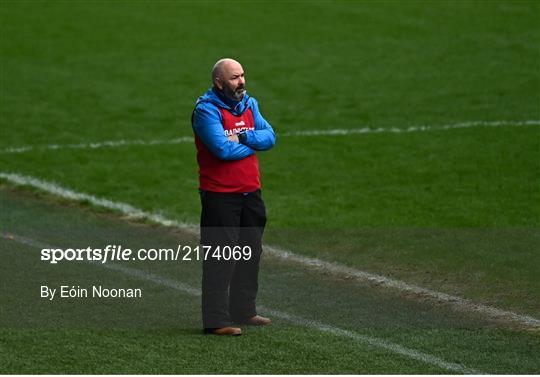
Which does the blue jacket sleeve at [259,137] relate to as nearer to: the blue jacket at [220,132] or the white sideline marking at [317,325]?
the blue jacket at [220,132]

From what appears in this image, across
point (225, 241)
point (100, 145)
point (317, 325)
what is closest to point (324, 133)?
point (100, 145)

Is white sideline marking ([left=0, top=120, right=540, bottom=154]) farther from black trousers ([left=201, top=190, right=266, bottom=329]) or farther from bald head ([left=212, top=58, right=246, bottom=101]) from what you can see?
bald head ([left=212, top=58, right=246, bottom=101])

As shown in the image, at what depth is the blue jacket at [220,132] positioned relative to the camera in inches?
390

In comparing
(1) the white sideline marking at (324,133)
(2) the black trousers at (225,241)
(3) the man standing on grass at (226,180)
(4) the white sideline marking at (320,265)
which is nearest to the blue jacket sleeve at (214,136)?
(3) the man standing on grass at (226,180)

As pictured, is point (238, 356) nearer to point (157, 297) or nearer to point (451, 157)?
point (157, 297)

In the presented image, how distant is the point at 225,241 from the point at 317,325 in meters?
1.00

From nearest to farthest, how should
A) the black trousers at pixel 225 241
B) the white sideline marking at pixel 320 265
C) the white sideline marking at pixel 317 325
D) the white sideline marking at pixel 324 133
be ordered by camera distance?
the white sideline marking at pixel 317 325 < the black trousers at pixel 225 241 < the white sideline marking at pixel 320 265 < the white sideline marking at pixel 324 133

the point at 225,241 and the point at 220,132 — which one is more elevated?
the point at 220,132

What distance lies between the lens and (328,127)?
771 inches

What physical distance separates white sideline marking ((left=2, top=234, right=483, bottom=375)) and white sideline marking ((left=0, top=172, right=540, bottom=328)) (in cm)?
120

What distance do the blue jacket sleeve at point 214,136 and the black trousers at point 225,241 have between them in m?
0.32

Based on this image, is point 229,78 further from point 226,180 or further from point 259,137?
point 226,180

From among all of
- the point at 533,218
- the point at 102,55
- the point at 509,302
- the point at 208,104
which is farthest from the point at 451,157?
the point at 102,55

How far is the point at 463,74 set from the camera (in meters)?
22.5
